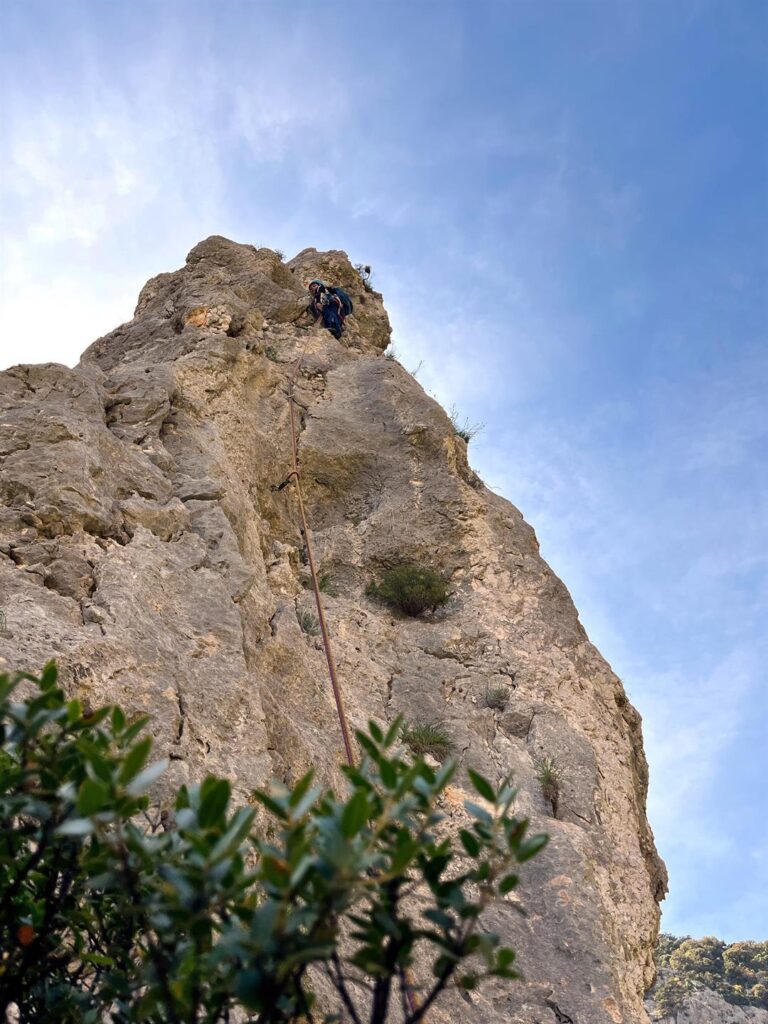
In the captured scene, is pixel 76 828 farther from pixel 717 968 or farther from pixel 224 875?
pixel 717 968

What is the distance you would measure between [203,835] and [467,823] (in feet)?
17.5

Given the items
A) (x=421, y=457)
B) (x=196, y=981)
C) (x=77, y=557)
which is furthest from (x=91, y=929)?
(x=421, y=457)

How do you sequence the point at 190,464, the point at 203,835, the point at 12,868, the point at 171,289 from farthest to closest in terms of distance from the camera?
the point at 171,289 → the point at 190,464 → the point at 12,868 → the point at 203,835

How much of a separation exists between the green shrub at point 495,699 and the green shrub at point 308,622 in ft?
5.30

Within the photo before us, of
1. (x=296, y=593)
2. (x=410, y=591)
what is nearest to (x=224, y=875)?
(x=296, y=593)

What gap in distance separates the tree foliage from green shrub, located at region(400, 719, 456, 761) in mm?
24890

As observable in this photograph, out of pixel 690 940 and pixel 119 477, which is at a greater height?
pixel 690 940

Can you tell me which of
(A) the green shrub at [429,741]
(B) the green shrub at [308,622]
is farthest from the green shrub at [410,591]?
(A) the green shrub at [429,741]

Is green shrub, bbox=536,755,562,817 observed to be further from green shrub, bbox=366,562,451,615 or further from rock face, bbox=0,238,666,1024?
green shrub, bbox=366,562,451,615

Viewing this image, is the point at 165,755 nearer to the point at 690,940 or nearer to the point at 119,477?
the point at 119,477

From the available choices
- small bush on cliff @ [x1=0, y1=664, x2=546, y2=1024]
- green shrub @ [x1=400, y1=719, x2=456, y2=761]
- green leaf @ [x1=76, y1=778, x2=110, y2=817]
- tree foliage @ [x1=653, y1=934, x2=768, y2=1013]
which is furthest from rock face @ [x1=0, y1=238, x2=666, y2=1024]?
tree foliage @ [x1=653, y1=934, x2=768, y2=1013]

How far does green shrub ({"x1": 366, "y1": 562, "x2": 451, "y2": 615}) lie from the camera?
9047 millimetres

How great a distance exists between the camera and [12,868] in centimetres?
209

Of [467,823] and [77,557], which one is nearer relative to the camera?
[77,557]
